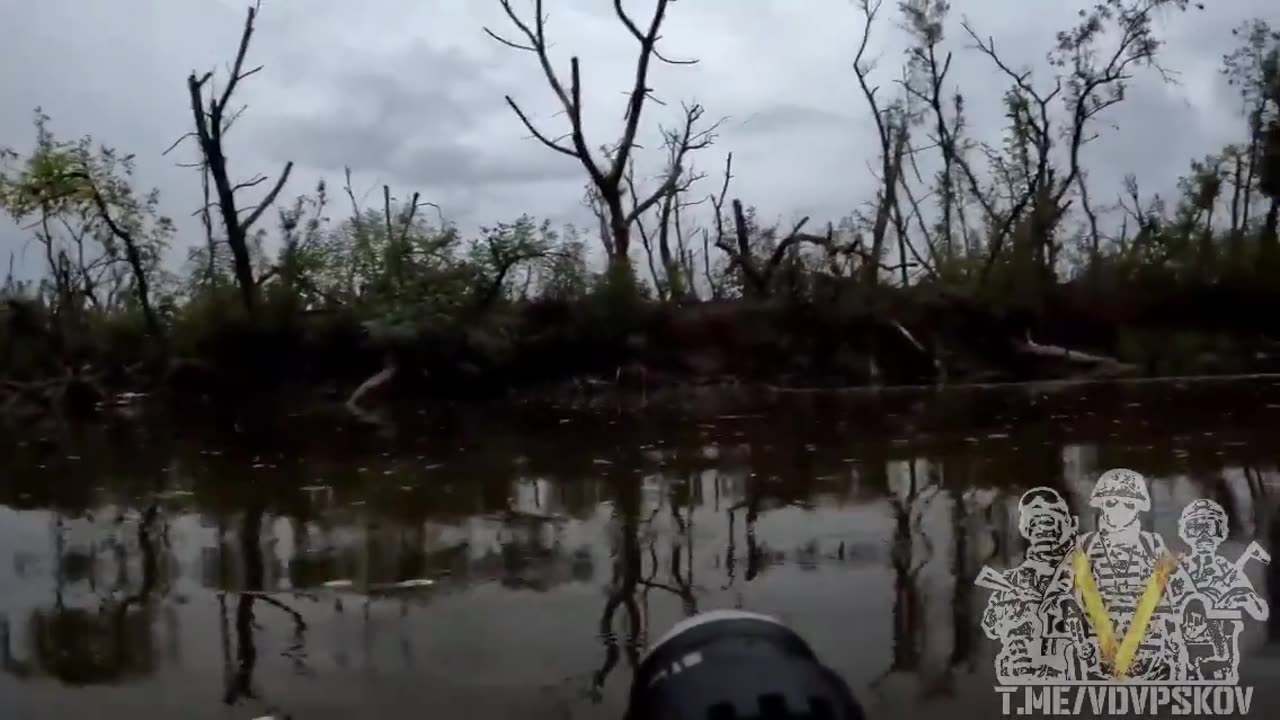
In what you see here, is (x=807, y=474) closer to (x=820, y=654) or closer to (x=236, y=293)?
(x=820, y=654)

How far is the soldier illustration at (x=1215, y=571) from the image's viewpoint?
331cm

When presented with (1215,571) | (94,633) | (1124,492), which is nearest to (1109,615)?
(1215,571)

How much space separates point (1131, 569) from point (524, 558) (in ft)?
9.95

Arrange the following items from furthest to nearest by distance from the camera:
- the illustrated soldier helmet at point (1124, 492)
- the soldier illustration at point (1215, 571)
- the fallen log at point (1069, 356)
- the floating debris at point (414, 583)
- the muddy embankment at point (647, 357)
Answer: the fallen log at point (1069, 356)
the muddy embankment at point (647, 357)
the floating debris at point (414, 583)
the illustrated soldier helmet at point (1124, 492)
the soldier illustration at point (1215, 571)

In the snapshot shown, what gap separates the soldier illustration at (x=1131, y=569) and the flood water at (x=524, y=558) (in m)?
0.18

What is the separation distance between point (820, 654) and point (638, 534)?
2.34m

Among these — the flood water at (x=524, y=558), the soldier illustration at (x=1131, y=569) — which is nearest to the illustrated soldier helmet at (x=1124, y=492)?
the soldier illustration at (x=1131, y=569)

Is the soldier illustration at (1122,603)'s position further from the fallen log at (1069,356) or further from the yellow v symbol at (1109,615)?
the fallen log at (1069,356)

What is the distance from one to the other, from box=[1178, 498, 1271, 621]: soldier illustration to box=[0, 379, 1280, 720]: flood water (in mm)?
83

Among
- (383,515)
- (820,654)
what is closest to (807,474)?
(383,515)

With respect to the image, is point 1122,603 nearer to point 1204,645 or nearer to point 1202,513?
point 1204,645

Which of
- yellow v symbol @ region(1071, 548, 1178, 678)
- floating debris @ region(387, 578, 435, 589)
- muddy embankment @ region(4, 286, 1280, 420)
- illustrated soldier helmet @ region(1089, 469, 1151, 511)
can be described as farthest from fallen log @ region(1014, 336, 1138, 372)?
yellow v symbol @ region(1071, 548, 1178, 678)

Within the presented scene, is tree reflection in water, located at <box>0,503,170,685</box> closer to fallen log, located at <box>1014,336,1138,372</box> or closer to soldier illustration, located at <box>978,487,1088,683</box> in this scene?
soldier illustration, located at <box>978,487,1088,683</box>

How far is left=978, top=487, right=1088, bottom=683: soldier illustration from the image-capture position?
3158 millimetres
